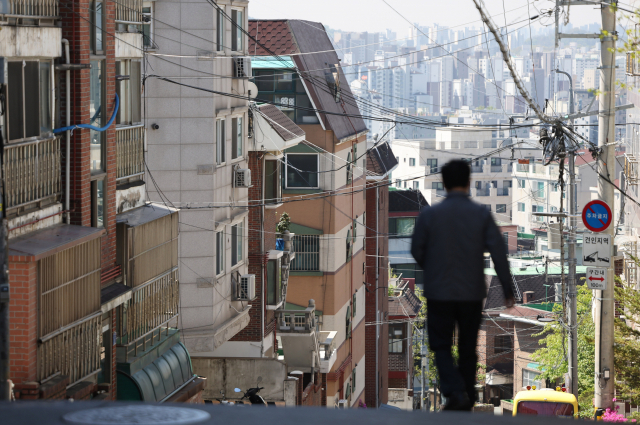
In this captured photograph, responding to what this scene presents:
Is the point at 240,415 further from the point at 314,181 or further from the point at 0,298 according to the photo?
the point at 314,181

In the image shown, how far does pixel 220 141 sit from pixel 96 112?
8.89 metres

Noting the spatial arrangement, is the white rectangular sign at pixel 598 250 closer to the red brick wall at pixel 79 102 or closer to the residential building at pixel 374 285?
the red brick wall at pixel 79 102

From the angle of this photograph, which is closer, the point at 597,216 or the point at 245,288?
the point at 597,216

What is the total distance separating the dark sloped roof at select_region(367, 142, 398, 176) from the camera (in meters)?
47.4

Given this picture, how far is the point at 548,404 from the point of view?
22.1 m

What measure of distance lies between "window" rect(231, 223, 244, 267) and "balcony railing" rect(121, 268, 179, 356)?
272 inches

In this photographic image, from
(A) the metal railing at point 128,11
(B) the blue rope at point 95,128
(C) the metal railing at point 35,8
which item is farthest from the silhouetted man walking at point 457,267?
(A) the metal railing at point 128,11

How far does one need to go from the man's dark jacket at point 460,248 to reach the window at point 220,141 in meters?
16.0

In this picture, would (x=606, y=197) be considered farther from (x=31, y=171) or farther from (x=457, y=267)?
(x=457, y=267)

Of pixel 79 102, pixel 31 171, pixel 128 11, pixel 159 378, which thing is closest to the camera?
Answer: pixel 31 171

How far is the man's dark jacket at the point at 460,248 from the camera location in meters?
7.79

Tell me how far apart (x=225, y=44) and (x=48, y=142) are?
453 inches

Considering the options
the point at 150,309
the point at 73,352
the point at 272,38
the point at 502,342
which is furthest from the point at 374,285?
the point at 73,352

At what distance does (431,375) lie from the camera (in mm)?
65062
